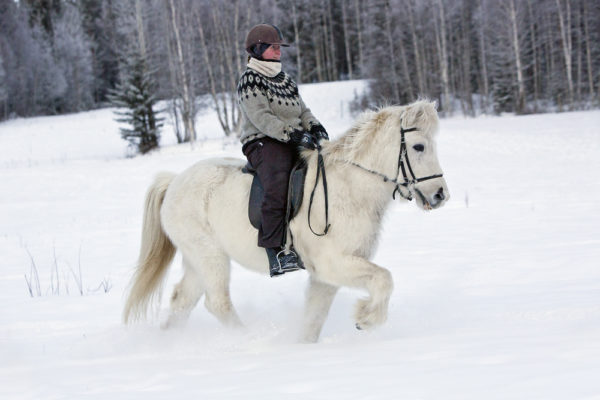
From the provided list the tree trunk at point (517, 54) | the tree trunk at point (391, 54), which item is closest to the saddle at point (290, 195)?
the tree trunk at point (517, 54)

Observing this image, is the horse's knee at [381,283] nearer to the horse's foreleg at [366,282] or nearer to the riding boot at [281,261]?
the horse's foreleg at [366,282]

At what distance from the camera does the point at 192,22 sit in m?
30.1

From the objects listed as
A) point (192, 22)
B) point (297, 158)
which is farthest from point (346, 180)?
point (192, 22)

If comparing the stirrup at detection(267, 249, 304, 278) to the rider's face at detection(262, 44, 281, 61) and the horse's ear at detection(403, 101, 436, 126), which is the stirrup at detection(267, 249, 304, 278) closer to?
the horse's ear at detection(403, 101, 436, 126)

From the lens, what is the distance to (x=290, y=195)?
4270 mm

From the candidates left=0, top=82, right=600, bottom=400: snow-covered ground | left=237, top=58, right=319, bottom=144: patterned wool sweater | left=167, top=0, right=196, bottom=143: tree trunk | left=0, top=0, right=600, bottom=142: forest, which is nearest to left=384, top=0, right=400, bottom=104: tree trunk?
left=0, top=0, right=600, bottom=142: forest

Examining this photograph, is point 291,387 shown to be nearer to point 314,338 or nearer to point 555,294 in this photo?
point 314,338

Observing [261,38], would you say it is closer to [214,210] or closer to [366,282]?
[214,210]

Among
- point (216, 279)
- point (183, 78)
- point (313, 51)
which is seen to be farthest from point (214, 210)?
point (313, 51)

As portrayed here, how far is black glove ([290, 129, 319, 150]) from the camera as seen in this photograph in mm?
4297

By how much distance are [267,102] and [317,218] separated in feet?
3.51

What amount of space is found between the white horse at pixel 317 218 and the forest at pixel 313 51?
14298mm

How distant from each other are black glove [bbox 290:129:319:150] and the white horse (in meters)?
0.12

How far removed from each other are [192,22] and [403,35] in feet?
46.9
